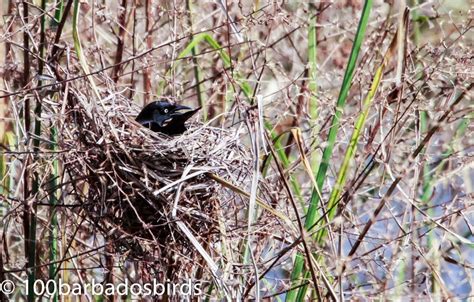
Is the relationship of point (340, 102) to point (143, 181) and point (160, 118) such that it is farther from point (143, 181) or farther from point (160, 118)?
point (160, 118)

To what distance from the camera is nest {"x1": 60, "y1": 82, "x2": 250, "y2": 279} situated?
312 centimetres

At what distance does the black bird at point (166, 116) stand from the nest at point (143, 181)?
593mm

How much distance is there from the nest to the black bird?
0.59 metres

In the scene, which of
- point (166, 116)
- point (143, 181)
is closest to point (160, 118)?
point (166, 116)

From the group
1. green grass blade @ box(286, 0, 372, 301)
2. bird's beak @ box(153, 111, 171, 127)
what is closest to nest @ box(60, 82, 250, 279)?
green grass blade @ box(286, 0, 372, 301)

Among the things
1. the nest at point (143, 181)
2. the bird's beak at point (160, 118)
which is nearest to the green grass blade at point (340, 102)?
the nest at point (143, 181)

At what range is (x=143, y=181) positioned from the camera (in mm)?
3156

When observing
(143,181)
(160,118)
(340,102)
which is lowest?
(143,181)

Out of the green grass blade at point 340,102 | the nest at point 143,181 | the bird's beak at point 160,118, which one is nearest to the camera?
the green grass blade at point 340,102

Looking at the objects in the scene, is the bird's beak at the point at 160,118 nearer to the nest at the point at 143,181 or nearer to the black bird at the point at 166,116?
the black bird at the point at 166,116

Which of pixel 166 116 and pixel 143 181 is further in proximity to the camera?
pixel 166 116

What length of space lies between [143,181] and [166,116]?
824 mm

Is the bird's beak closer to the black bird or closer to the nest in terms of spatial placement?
the black bird

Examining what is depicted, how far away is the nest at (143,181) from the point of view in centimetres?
312
